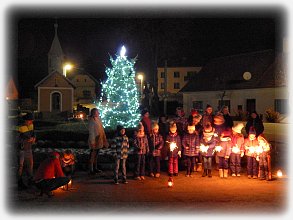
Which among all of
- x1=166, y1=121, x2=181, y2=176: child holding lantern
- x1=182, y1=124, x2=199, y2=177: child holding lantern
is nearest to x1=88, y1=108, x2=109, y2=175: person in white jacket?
x1=166, y1=121, x2=181, y2=176: child holding lantern

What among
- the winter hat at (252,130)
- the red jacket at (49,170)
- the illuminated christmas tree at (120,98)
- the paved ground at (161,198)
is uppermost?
the illuminated christmas tree at (120,98)

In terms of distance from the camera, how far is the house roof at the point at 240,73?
36344 mm

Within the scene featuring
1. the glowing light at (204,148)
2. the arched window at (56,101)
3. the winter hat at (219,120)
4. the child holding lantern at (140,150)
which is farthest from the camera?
the arched window at (56,101)

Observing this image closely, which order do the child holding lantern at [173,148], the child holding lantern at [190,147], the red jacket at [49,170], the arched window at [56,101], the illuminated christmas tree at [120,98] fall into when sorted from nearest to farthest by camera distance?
the red jacket at [49,170] → the child holding lantern at [173,148] → the child holding lantern at [190,147] → the illuminated christmas tree at [120,98] → the arched window at [56,101]

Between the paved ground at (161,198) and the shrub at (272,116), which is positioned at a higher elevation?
the shrub at (272,116)

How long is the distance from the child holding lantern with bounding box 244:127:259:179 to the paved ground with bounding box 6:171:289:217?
0.32 metres

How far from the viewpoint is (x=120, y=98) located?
21.4 metres

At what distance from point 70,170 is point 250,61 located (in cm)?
3373

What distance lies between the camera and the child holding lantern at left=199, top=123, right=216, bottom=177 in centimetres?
1159

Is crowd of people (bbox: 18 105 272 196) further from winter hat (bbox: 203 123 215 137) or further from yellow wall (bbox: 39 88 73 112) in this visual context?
yellow wall (bbox: 39 88 73 112)

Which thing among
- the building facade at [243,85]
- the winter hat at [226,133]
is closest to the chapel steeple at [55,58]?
the building facade at [243,85]

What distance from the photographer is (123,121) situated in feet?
70.1

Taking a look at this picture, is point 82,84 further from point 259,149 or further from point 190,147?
point 259,149

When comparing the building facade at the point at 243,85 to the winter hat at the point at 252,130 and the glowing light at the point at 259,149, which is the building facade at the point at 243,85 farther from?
the glowing light at the point at 259,149
